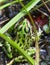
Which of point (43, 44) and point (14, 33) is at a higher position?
point (14, 33)

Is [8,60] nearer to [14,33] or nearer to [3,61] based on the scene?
[3,61]

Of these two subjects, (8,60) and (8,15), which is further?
(8,15)

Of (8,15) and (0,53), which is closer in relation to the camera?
(0,53)

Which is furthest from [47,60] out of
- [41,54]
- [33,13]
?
[33,13]

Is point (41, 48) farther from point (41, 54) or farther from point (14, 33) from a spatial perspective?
point (14, 33)

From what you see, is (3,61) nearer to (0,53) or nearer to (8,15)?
(0,53)

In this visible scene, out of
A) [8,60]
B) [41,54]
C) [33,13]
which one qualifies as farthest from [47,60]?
[33,13]

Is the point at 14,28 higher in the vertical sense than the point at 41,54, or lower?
higher

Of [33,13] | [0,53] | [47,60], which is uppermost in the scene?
[33,13]
